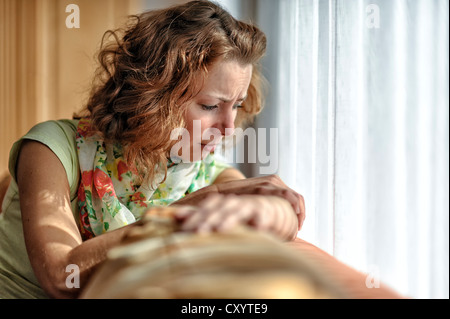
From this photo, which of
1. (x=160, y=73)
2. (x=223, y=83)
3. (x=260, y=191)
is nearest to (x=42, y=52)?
(x=160, y=73)

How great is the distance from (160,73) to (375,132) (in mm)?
689

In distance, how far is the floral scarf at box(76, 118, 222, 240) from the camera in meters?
1.12

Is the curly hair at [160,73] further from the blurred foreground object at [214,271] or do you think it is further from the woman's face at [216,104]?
the blurred foreground object at [214,271]

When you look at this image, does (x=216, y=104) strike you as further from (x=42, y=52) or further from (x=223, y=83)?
(x=42, y=52)

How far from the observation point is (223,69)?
1.17 meters

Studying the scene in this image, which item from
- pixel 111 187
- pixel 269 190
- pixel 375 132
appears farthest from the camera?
pixel 375 132

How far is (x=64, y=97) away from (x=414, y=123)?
5.02 ft

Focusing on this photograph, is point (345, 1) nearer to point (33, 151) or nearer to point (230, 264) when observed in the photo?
point (33, 151)

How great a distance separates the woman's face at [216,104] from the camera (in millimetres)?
1159

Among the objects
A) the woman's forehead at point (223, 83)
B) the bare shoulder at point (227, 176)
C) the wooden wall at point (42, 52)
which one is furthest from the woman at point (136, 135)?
the wooden wall at point (42, 52)

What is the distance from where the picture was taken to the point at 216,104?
3.86 ft

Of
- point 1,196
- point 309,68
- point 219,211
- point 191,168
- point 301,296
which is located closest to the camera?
point 301,296

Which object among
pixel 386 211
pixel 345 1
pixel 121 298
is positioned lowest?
pixel 386 211
